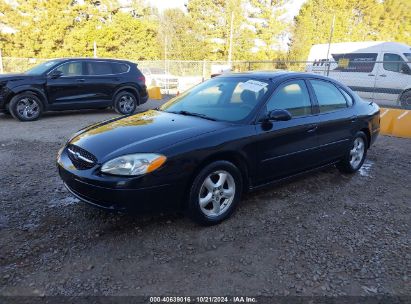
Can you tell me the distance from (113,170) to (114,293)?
1019 mm

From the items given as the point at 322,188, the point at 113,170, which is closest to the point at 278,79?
the point at 322,188

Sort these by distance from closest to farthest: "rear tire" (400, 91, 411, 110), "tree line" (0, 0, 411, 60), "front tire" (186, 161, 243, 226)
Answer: "front tire" (186, 161, 243, 226) → "rear tire" (400, 91, 411, 110) → "tree line" (0, 0, 411, 60)

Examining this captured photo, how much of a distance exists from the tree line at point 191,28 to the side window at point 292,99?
29064mm

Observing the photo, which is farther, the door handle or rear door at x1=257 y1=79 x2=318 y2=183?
the door handle

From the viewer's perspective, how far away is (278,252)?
10.2 ft

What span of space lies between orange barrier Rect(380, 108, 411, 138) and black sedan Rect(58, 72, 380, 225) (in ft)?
12.2

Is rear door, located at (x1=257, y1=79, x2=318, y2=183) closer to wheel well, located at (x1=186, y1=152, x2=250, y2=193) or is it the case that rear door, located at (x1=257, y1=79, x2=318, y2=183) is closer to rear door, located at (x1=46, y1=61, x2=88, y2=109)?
wheel well, located at (x1=186, y1=152, x2=250, y2=193)

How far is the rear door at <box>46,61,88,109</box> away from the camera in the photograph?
9156 mm

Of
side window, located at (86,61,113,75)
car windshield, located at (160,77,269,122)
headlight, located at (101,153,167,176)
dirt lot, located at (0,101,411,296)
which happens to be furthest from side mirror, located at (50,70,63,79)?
headlight, located at (101,153,167,176)

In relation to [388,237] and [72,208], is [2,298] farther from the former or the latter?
→ [388,237]

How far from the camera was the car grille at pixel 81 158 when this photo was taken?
10.4 ft

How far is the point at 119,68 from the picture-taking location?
34.4ft

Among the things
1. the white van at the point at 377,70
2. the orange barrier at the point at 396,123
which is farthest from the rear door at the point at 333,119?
the white van at the point at 377,70

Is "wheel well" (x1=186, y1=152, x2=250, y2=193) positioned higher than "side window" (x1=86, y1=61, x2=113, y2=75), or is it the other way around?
"side window" (x1=86, y1=61, x2=113, y2=75)
